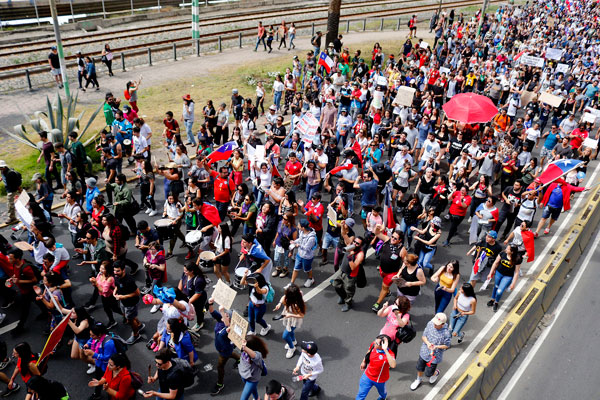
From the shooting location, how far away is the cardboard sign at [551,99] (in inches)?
656

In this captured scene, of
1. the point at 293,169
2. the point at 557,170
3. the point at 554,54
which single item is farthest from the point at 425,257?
the point at 554,54

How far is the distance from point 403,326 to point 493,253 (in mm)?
3158

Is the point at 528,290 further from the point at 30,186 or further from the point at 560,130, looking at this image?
the point at 30,186

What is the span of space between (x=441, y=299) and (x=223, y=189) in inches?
209

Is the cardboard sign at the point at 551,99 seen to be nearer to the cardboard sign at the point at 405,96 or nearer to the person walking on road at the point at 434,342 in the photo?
the cardboard sign at the point at 405,96

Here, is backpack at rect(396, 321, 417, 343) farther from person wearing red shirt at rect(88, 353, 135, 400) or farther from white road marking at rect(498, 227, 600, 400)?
person wearing red shirt at rect(88, 353, 135, 400)

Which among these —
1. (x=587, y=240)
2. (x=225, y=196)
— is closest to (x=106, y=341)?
(x=225, y=196)

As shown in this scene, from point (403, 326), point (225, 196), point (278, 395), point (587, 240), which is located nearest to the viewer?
point (278, 395)

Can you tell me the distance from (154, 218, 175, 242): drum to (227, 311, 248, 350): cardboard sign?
13.6 feet

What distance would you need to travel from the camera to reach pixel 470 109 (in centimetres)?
1295

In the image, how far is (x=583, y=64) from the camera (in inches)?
932

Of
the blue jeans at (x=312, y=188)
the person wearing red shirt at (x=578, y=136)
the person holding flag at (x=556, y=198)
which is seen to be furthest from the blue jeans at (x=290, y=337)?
the person wearing red shirt at (x=578, y=136)

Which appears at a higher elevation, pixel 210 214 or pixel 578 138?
pixel 578 138

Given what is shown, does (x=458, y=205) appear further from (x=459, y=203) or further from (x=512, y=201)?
(x=512, y=201)
